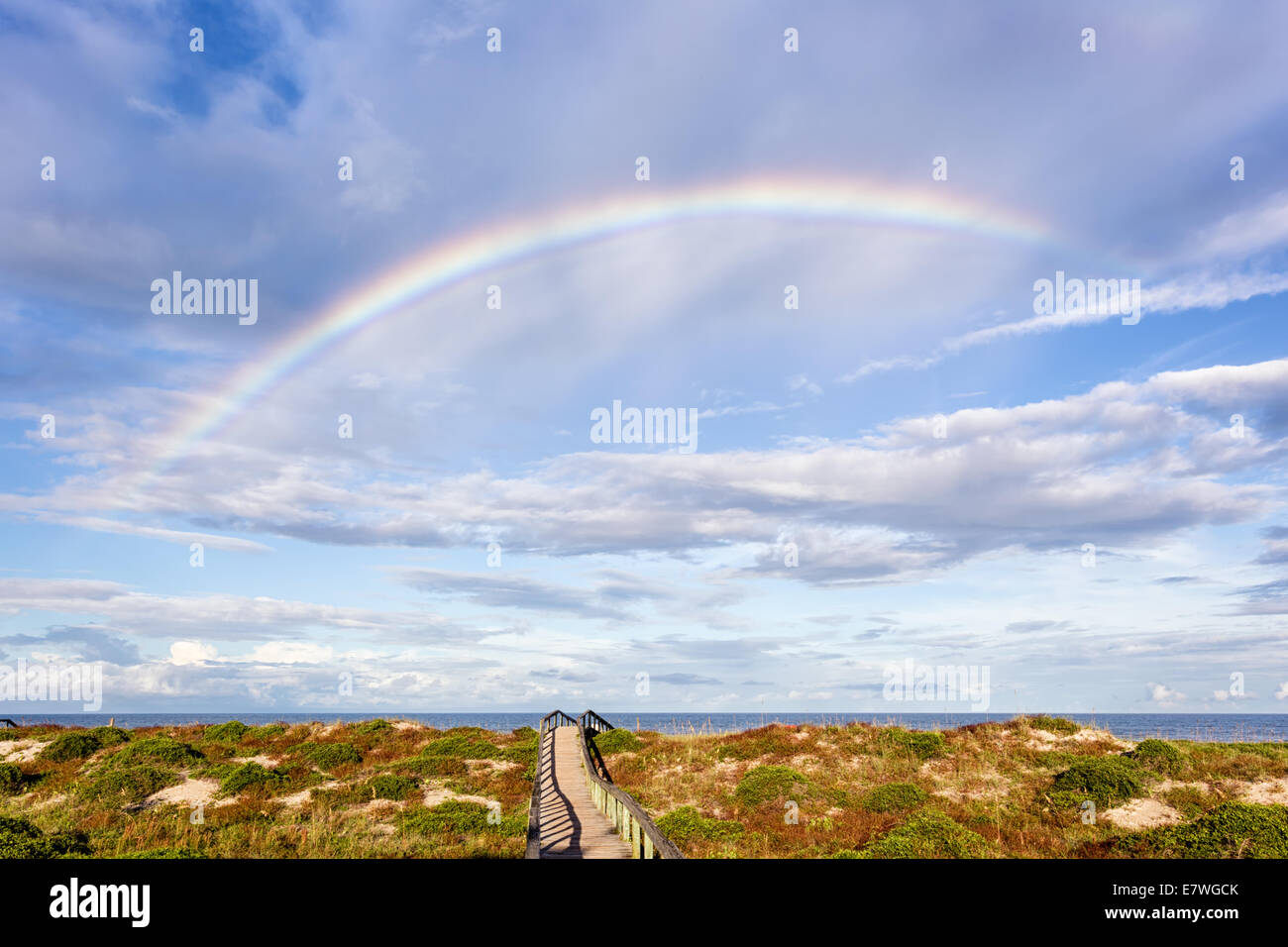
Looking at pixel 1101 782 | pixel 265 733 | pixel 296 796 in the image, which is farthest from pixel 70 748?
pixel 1101 782

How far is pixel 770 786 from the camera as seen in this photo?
Answer: 24.2 meters

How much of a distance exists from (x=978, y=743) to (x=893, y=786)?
7.17m

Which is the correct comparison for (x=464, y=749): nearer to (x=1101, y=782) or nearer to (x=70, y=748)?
(x=70, y=748)

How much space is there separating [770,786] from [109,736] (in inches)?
1247

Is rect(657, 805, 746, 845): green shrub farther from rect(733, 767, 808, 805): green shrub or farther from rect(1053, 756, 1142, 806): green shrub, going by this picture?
rect(1053, 756, 1142, 806): green shrub

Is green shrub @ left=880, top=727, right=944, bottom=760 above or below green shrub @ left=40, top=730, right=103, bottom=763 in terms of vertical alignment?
above

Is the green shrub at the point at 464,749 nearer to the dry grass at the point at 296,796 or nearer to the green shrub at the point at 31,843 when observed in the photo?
the dry grass at the point at 296,796

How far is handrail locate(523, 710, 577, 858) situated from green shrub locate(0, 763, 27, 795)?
19.2 m

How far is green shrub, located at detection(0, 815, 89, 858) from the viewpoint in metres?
14.4

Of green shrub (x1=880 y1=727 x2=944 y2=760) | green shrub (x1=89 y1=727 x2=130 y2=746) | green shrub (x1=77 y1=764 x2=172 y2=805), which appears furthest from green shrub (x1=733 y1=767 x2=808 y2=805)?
green shrub (x1=89 y1=727 x2=130 y2=746)

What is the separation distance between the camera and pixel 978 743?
2809 centimetres
